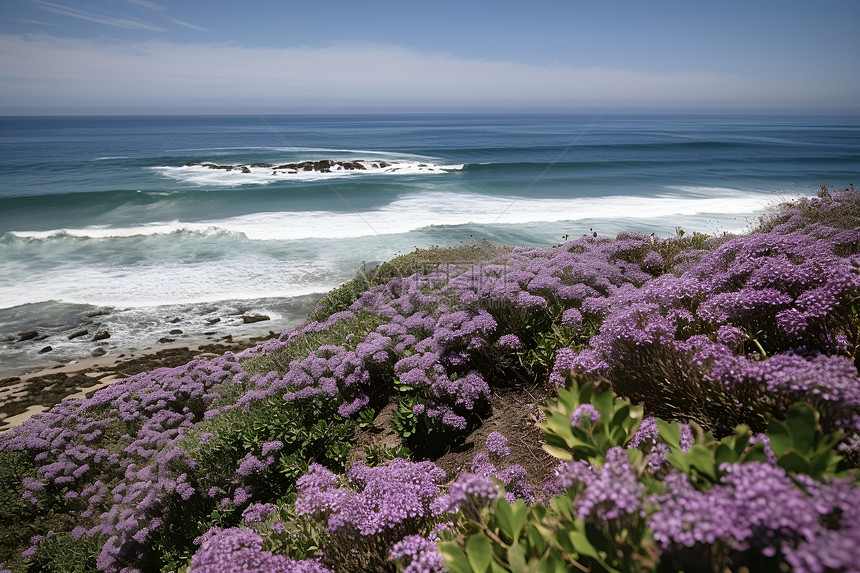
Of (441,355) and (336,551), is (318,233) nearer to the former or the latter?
(441,355)

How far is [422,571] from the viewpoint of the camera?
1882mm

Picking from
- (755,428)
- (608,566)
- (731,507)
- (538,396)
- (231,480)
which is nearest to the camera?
(731,507)

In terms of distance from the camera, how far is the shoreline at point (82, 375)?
9.08m

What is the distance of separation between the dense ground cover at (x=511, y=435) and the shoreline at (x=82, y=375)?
2.78 metres

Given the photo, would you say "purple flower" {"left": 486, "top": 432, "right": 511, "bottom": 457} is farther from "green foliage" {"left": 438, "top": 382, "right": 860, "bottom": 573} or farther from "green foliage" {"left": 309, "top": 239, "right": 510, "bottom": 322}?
"green foliage" {"left": 309, "top": 239, "right": 510, "bottom": 322}

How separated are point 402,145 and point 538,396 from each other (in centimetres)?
6265

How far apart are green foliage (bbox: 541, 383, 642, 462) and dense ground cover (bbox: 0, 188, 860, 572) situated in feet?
0.04

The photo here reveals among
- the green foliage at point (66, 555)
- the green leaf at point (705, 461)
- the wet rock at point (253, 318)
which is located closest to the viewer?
the green leaf at point (705, 461)

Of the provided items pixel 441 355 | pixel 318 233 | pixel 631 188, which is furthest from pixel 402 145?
pixel 441 355

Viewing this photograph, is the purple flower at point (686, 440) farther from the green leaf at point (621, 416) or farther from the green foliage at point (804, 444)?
the green foliage at point (804, 444)

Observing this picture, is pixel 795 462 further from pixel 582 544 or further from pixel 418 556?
pixel 418 556

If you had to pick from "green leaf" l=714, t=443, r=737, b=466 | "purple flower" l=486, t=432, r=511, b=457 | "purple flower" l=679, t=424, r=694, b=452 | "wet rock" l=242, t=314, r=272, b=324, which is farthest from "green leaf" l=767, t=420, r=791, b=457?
"wet rock" l=242, t=314, r=272, b=324

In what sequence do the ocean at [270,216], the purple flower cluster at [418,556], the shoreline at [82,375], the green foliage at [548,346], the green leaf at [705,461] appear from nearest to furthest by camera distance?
the green leaf at [705,461], the purple flower cluster at [418,556], the green foliage at [548,346], the shoreline at [82,375], the ocean at [270,216]

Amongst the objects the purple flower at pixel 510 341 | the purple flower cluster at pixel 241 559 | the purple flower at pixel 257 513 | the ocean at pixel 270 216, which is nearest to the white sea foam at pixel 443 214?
the ocean at pixel 270 216
